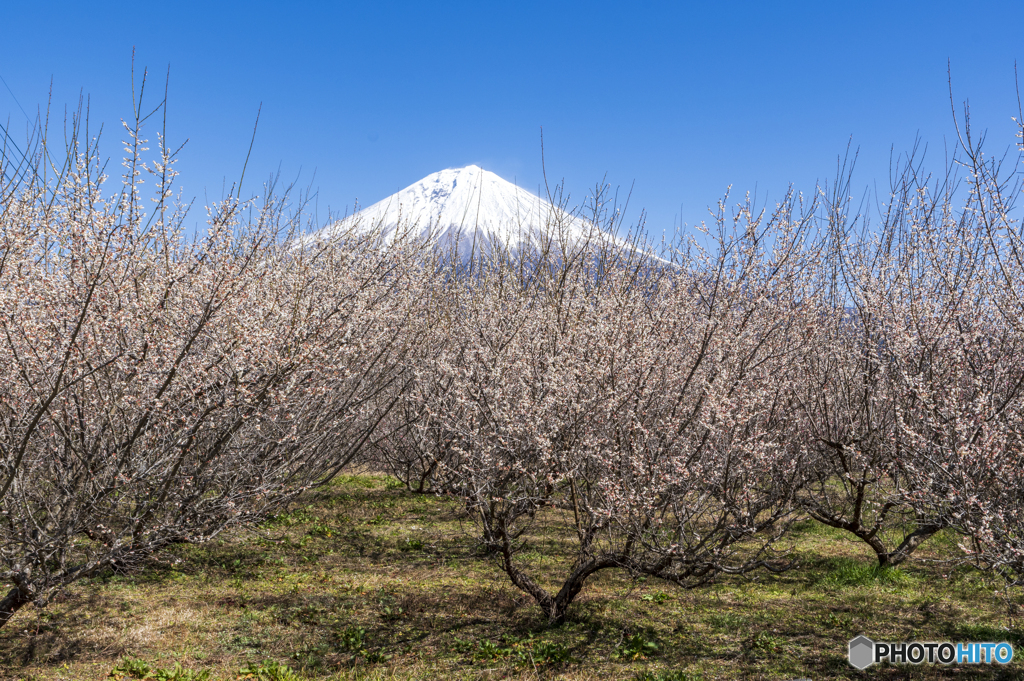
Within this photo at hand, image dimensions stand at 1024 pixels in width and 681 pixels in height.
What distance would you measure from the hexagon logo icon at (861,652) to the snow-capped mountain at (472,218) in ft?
23.5

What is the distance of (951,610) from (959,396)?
263cm

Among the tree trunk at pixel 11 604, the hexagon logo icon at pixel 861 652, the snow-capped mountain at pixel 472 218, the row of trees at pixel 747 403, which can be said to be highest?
the snow-capped mountain at pixel 472 218

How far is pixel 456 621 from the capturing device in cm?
719

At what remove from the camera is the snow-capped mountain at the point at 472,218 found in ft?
41.9

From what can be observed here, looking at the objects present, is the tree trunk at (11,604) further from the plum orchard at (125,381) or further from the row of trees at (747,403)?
the row of trees at (747,403)

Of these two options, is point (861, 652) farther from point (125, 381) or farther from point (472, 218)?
point (472, 218)

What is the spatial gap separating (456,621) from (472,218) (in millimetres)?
75023

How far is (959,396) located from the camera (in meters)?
6.95

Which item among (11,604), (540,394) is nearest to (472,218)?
(540,394)

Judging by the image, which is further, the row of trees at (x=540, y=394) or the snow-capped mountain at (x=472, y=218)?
the snow-capped mountain at (x=472, y=218)

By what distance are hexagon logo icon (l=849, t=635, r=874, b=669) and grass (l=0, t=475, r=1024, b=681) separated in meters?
0.11

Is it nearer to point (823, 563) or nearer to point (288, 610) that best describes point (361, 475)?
point (288, 610)

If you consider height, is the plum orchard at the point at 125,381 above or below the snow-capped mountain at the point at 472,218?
below

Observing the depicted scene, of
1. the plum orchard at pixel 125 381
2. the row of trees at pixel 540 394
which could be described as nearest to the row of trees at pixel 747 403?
the row of trees at pixel 540 394
